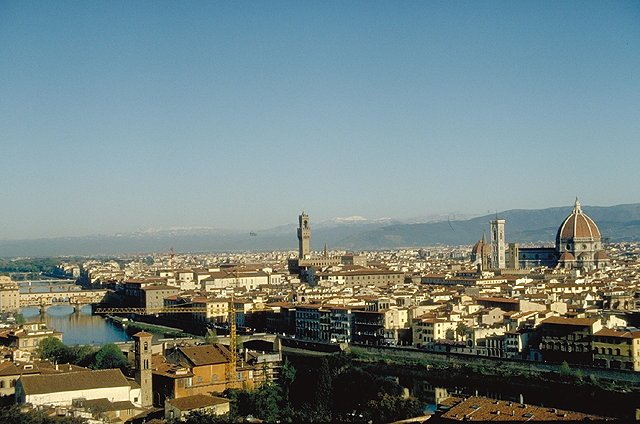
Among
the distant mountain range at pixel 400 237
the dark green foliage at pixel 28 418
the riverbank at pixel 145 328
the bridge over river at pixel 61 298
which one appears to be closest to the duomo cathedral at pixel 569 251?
the riverbank at pixel 145 328

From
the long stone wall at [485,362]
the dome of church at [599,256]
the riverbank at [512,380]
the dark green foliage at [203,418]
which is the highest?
the dome of church at [599,256]

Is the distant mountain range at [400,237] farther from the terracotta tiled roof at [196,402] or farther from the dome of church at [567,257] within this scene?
the terracotta tiled roof at [196,402]

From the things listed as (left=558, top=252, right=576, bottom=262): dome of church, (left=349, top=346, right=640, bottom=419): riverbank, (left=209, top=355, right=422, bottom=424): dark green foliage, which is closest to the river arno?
(left=349, top=346, right=640, bottom=419): riverbank

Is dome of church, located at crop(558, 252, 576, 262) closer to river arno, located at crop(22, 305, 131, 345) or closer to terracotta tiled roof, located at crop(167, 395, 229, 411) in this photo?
river arno, located at crop(22, 305, 131, 345)

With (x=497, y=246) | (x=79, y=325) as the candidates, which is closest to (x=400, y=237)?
(x=497, y=246)

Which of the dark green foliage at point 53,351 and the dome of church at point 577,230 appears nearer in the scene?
the dark green foliage at point 53,351

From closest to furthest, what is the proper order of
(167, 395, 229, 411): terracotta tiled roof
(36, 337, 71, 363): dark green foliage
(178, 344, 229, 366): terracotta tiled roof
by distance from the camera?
(167, 395, 229, 411): terracotta tiled roof → (178, 344, 229, 366): terracotta tiled roof → (36, 337, 71, 363): dark green foliage
